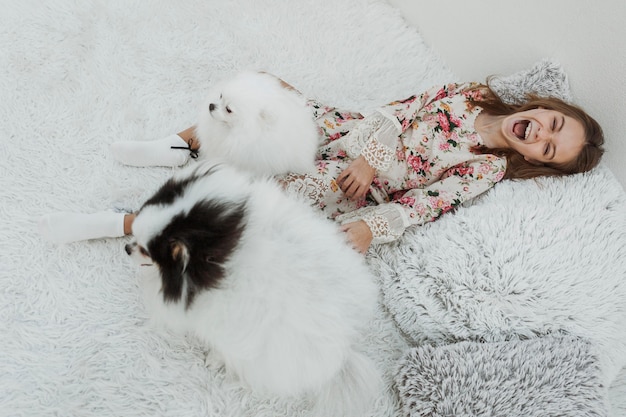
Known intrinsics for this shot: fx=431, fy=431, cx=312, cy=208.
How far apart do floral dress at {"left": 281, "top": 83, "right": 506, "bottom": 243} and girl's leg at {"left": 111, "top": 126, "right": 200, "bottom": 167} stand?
0.42 metres

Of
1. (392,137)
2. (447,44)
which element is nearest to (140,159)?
(392,137)

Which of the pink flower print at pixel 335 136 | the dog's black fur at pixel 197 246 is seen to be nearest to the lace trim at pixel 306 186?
the pink flower print at pixel 335 136

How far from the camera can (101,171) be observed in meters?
1.55

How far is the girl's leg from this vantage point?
1545 mm

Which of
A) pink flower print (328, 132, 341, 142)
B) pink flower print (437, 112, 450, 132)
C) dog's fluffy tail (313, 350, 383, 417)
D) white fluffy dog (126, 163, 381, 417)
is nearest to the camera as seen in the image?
white fluffy dog (126, 163, 381, 417)

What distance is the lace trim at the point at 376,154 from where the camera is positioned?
151cm

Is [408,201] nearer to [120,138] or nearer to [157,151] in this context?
[157,151]

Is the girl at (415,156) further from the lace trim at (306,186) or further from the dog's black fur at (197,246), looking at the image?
the dog's black fur at (197,246)

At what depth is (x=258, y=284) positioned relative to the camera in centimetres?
99

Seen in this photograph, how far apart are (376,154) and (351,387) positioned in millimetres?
772

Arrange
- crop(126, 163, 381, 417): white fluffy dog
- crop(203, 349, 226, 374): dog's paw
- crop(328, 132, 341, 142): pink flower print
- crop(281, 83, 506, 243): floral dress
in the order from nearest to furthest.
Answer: crop(126, 163, 381, 417): white fluffy dog → crop(203, 349, 226, 374): dog's paw → crop(281, 83, 506, 243): floral dress → crop(328, 132, 341, 142): pink flower print

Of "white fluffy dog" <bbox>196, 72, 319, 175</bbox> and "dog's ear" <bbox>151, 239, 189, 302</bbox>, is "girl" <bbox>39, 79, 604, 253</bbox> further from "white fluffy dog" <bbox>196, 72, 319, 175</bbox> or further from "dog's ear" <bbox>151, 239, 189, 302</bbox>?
"dog's ear" <bbox>151, 239, 189, 302</bbox>

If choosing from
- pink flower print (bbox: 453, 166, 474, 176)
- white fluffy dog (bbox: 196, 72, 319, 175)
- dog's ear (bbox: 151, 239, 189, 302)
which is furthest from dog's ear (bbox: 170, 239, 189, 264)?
pink flower print (bbox: 453, 166, 474, 176)

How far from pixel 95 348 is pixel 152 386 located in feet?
0.68
